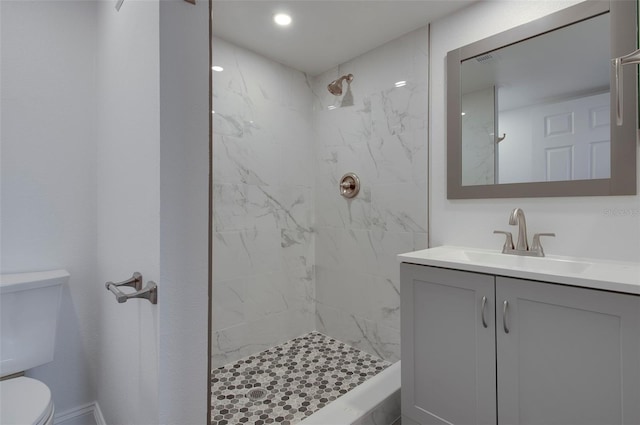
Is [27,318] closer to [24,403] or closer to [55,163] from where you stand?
[24,403]

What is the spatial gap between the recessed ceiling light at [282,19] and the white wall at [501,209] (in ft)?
2.99

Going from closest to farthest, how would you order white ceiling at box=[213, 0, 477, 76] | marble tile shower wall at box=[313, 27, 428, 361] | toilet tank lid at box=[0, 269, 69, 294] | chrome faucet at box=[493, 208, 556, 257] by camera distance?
toilet tank lid at box=[0, 269, 69, 294], chrome faucet at box=[493, 208, 556, 257], white ceiling at box=[213, 0, 477, 76], marble tile shower wall at box=[313, 27, 428, 361]

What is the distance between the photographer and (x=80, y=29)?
1.65m

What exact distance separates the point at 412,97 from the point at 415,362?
1.59 metres

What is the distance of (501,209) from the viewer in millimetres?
1694

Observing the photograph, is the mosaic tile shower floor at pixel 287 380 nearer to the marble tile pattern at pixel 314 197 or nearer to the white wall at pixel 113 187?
the marble tile pattern at pixel 314 197

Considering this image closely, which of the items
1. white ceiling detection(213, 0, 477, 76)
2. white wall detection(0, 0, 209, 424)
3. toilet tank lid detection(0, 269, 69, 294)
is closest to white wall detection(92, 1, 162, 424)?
white wall detection(0, 0, 209, 424)

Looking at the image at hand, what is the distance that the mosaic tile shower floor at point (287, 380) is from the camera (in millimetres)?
1679

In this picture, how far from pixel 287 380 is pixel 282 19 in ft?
7.41

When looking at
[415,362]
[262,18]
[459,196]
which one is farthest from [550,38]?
[415,362]

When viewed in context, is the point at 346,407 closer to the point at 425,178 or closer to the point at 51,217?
the point at 425,178

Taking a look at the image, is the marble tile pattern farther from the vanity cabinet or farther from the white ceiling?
the vanity cabinet

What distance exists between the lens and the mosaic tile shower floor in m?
1.68

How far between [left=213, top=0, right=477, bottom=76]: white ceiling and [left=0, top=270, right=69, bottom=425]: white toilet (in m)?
1.71
